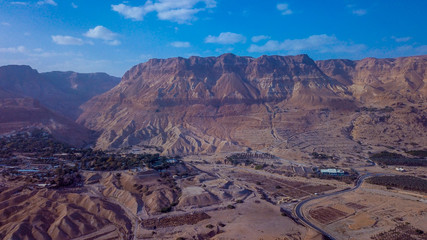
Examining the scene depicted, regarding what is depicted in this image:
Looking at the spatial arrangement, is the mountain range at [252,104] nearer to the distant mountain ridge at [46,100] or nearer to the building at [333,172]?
the distant mountain ridge at [46,100]

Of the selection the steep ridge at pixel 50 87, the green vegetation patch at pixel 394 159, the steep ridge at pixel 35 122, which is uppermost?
the steep ridge at pixel 50 87

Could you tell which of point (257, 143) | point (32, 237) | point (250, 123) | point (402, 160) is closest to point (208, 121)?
A: point (250, 123)

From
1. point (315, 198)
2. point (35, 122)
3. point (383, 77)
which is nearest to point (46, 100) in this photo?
point (35, 122)

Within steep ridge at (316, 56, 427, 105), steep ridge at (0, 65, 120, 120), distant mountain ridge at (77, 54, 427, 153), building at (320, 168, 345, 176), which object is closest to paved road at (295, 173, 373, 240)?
building at (320, 168, 345, 176)

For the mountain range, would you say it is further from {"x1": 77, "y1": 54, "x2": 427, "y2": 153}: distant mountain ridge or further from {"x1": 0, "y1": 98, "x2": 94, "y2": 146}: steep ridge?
{"x1": 0, "y1": 98, "x2": 94, "y2": 146}: steep ridge

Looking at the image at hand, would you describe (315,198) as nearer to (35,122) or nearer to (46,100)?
(35,122)

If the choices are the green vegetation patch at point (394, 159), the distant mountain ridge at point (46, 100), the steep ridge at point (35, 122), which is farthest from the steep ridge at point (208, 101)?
the green vegetation patch at point (394, 159)
